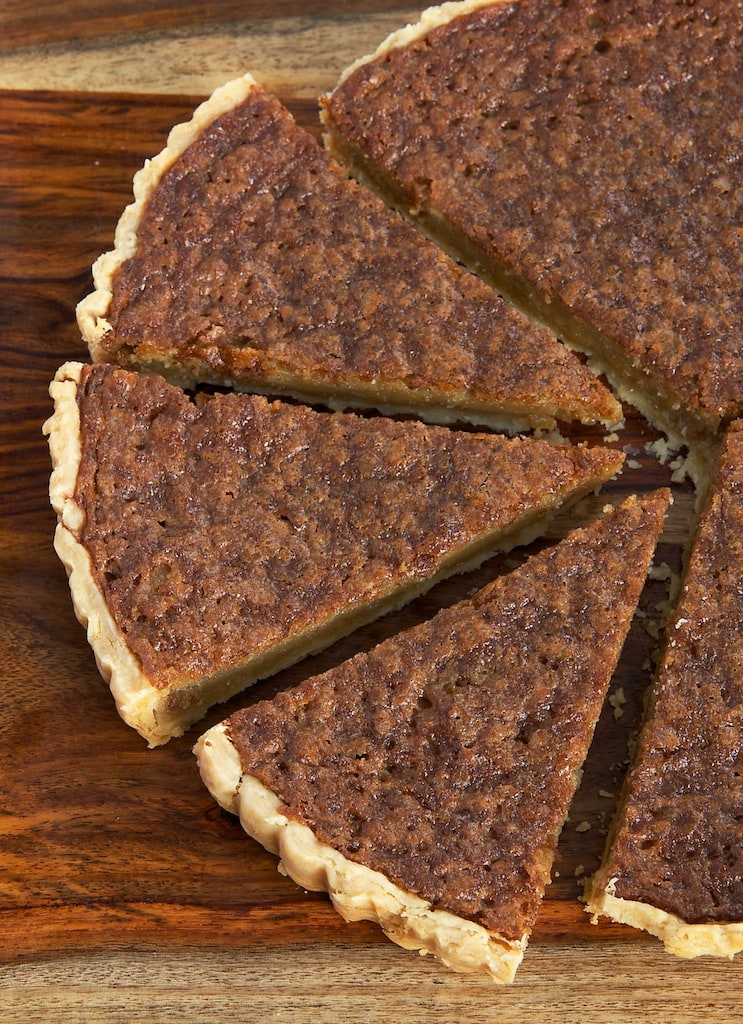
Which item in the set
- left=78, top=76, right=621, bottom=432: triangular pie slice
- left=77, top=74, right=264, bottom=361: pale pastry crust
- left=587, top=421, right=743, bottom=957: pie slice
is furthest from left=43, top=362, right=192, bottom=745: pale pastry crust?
left=587, top=421, right=743, bottom=957: pie slice

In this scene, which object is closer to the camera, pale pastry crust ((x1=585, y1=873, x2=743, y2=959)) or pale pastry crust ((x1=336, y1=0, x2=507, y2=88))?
pale pastry crust ((x1=585, y1=873, x2=743, y2=959))

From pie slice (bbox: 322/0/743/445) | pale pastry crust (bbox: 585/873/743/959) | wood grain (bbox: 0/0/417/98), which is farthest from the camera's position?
wood grain (bbox: 0/0/417/98)

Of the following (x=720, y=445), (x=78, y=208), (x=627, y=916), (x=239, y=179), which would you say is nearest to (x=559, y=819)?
(x=627, y=916)

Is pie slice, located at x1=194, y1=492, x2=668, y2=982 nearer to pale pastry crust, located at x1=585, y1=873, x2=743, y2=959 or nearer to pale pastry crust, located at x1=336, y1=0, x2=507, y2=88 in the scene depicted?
pale pastry crust, located at x1=585, y1=873, x2=743, y2=959

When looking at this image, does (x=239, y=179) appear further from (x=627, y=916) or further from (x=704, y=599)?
(x=627, y=916)

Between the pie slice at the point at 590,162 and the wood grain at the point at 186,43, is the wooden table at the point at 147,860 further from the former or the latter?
the wood grain at the point at 186,43

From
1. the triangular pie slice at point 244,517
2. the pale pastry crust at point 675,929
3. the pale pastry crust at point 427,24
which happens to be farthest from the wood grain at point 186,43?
the pale pastry crust at point 675,929

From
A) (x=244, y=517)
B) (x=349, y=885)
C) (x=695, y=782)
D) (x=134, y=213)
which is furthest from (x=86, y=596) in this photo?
(x=695, y=782)
